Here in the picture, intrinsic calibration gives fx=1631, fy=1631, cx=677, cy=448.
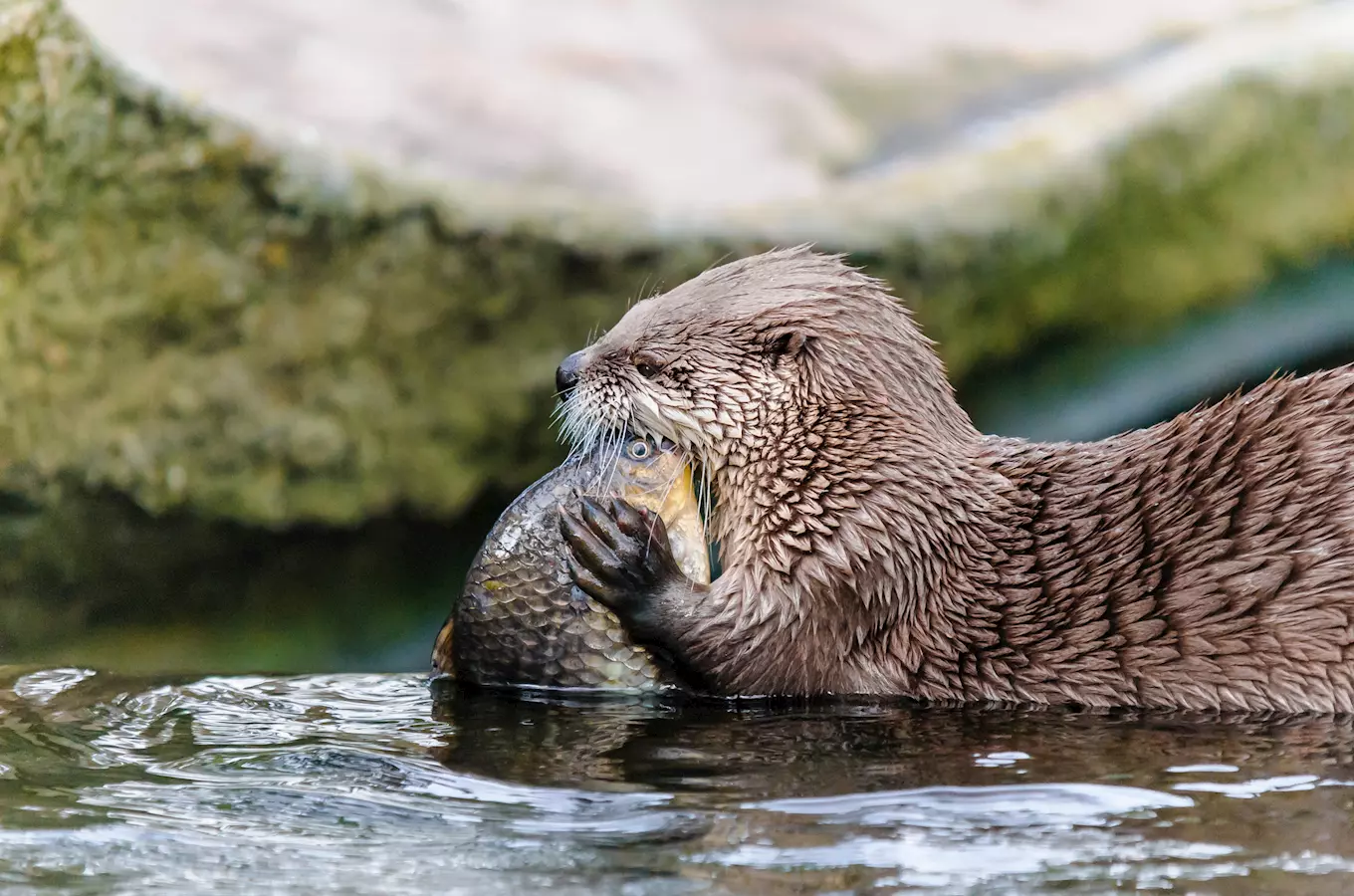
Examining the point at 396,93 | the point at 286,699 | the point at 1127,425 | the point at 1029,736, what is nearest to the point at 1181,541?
the point at 1029,736

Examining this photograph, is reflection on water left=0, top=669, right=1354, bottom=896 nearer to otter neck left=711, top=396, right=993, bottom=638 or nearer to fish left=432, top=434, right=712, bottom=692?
fish left=432, top=434, right=712, bottom=692

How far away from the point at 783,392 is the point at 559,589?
0.62 meters

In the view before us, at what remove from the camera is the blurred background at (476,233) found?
4.87 meters

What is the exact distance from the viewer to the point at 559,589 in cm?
334

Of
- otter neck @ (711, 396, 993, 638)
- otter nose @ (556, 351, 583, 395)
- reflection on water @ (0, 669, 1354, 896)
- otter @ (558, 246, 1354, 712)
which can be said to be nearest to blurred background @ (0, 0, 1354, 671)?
otter nose @ (556, 351, 583, 395)

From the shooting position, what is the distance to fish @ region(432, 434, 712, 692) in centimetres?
335

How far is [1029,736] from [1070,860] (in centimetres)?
80

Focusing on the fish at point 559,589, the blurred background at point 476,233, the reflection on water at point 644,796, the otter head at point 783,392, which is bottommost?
the reflection on water at point 644,796

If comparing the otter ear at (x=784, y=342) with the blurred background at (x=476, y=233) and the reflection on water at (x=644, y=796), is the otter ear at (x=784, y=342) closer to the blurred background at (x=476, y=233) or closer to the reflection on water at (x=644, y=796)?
the reflection on water at (x=644, y=796)

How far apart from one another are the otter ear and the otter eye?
0.24m

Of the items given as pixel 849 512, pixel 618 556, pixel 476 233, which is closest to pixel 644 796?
pixel 618 556

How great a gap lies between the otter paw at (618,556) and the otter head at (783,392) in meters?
0.21

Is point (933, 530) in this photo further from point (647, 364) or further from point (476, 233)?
point (476, 233)

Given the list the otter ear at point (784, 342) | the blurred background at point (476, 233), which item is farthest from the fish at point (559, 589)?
the blurred background at point (476, 233)
